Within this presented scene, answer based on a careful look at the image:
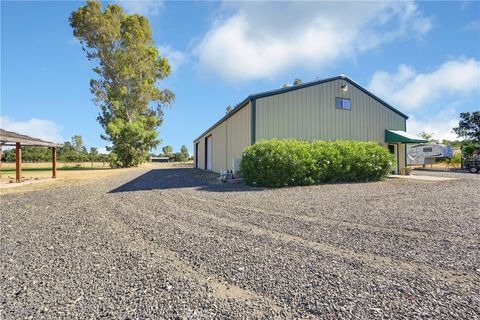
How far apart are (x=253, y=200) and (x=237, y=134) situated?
7.43m

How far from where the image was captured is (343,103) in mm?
14023

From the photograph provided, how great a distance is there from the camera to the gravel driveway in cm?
215

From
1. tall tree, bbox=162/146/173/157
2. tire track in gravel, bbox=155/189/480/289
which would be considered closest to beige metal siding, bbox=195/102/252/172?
tire track in gravel, bbox=155/189/480/289

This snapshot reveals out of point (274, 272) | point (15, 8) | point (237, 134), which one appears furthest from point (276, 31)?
point (274, 272)

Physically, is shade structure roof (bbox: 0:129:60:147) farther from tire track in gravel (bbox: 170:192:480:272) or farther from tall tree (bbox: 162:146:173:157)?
tall tree (bbox: 162:146:173:157)

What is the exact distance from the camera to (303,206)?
630 cm

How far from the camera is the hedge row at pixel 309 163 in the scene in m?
9.69

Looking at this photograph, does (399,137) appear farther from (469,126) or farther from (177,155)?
(177,155)

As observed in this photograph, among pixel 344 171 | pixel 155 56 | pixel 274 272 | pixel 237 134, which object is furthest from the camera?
pixel 155 56

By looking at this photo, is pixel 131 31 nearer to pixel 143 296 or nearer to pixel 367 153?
pixel 367 153

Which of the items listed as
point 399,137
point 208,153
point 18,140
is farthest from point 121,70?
point 399,137

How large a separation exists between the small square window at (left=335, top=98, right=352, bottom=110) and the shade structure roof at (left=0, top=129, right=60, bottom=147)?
634 inches

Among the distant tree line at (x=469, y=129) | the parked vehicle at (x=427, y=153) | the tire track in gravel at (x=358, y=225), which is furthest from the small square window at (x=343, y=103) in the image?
the distant tree line at (x=469, y=129)

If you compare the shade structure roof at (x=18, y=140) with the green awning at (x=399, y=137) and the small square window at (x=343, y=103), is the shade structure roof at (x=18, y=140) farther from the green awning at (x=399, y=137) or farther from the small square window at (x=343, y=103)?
the green awning at (x=399, y=137)
